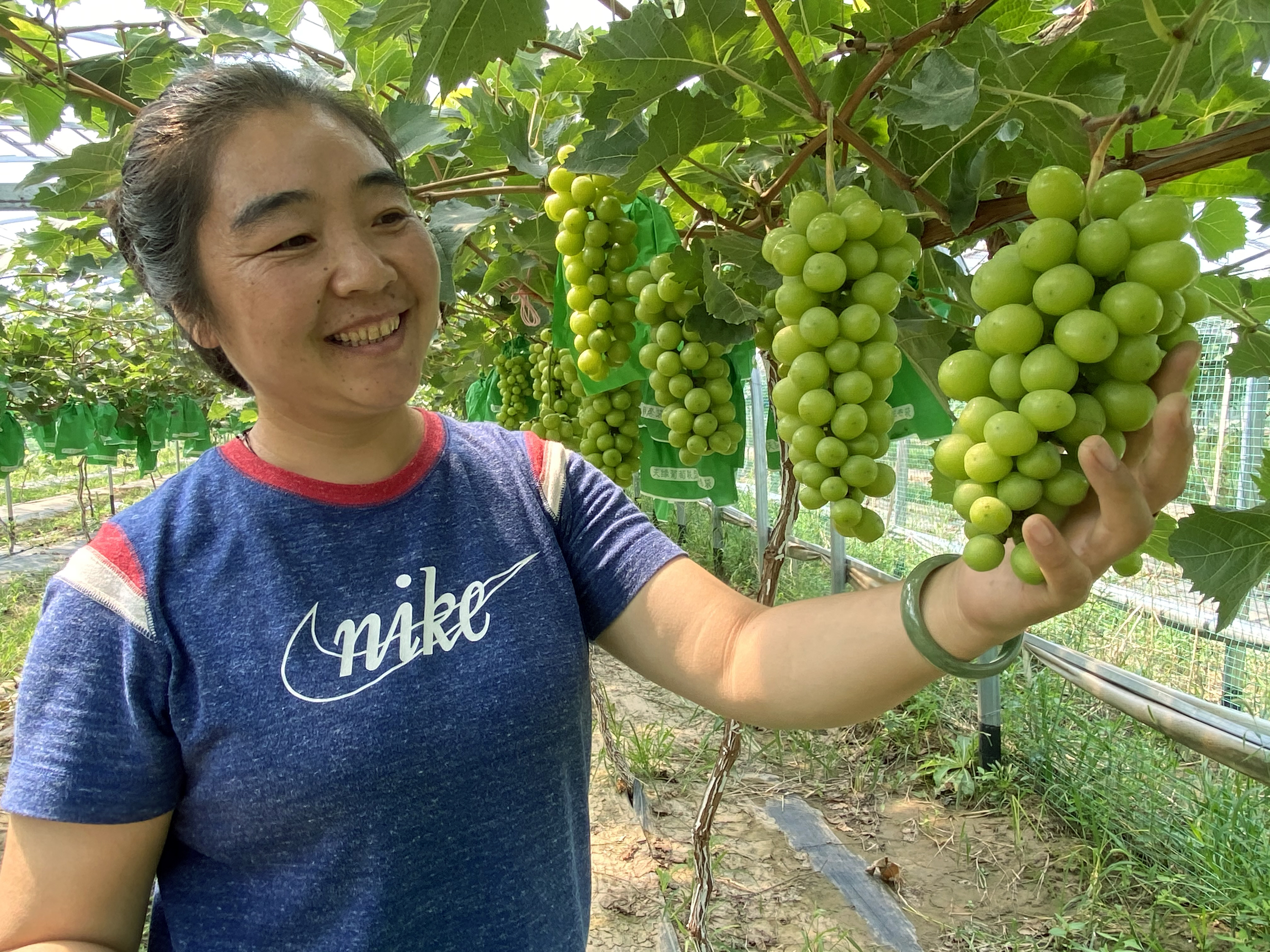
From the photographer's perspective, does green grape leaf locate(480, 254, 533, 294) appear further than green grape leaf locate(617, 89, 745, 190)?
Yes

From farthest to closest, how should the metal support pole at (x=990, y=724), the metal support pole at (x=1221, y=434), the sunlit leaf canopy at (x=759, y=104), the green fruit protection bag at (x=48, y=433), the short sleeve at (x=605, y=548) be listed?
the green fruit protection bag at (x=48, y=433) < the metal support pole at (x=990, y=724) < the metal support pole at (x=1221, y=434) < the short sleeve at (x=605, y=548) < the sunlit leaf canopy at (x=759, y=104)

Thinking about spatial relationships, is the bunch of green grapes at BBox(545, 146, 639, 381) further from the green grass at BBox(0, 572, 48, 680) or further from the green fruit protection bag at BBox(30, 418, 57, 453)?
the green fruit protection bag at BBox(30, 418, 57, 453)

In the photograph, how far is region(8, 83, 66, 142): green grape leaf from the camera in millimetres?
A: 1991

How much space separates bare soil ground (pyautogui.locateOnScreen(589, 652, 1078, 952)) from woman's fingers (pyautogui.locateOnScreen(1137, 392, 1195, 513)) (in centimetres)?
252

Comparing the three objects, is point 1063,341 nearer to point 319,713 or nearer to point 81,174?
point 319,713

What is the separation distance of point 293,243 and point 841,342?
72 cm

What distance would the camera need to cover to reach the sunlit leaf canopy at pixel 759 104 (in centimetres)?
80

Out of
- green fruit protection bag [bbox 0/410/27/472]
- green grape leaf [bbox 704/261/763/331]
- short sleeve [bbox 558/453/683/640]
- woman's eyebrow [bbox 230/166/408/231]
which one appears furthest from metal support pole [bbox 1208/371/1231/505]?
green fruit protection bag [bbox 0/410/27/472]

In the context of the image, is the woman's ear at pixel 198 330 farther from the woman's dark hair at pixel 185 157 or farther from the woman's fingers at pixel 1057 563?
the woman's fingers at pixel 1057 563

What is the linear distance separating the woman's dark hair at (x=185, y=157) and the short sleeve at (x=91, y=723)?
1.46ft

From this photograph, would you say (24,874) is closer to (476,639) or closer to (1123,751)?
(476,639)

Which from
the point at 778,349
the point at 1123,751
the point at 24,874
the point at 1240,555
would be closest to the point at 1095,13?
the point at 778,349

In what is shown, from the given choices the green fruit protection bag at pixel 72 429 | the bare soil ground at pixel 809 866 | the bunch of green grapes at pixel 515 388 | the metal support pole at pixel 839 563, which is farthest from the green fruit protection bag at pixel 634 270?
the green fruit protection bag at pixel 72 429

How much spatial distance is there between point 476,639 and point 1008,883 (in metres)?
2.78
